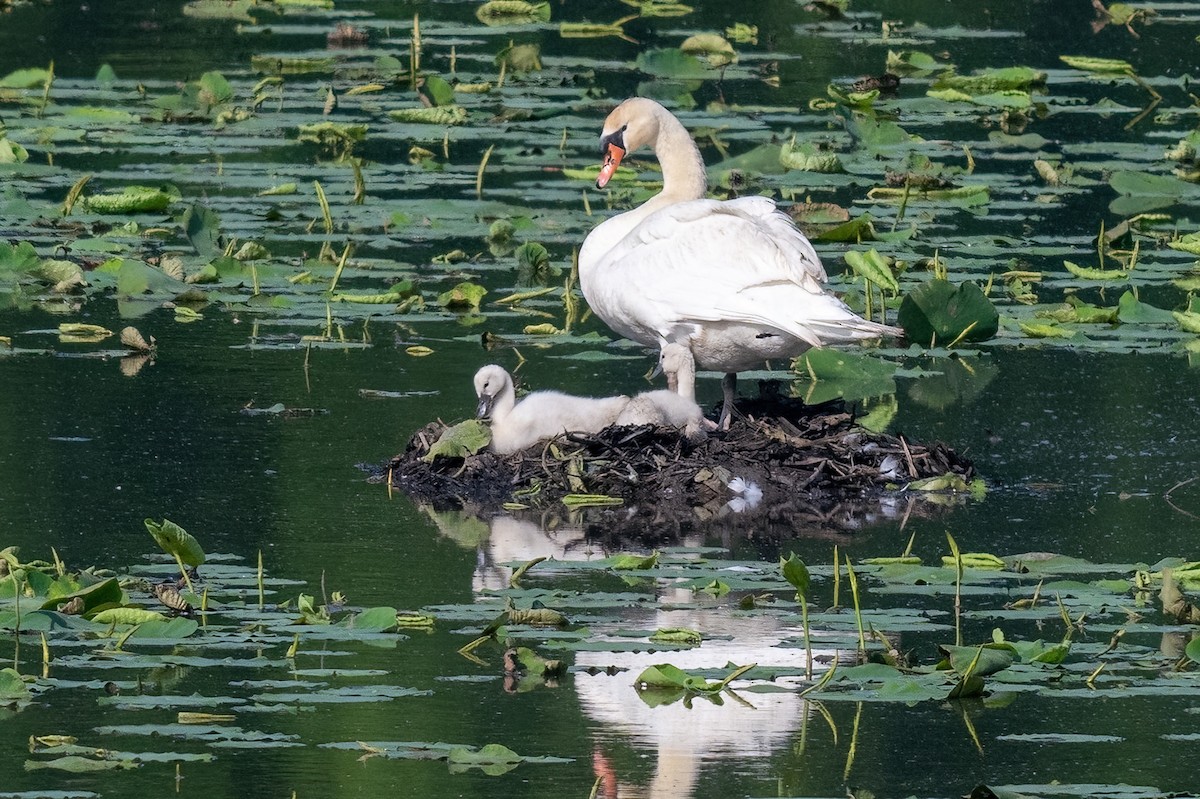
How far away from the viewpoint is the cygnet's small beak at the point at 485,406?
9109 mm

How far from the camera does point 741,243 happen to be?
31.3 feet

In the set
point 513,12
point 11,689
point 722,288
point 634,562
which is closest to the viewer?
point 11,689

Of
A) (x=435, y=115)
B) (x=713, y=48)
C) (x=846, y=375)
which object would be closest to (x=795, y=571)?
(x=846, y=375)

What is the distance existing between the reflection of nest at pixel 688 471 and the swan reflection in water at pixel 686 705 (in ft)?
3.58

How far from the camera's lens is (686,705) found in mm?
6332

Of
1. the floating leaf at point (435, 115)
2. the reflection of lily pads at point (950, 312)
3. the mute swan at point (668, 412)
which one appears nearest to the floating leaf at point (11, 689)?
the mute swan at point (668, 412)

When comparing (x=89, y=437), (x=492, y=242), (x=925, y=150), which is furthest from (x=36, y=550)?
(x=925, y=150)

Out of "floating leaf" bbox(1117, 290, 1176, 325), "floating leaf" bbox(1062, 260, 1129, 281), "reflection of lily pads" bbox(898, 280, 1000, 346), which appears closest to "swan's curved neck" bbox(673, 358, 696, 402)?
"reflection of lily pads" bbox(898, 280, 1000, 346)

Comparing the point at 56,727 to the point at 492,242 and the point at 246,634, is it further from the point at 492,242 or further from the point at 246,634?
the point at 492,242

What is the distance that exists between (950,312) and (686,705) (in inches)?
201

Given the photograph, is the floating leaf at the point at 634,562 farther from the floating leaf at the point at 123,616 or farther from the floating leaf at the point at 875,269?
the floating leaf at the point at 875,269

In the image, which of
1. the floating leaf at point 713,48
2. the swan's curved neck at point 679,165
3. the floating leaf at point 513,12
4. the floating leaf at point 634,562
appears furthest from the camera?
the floating leaf at point 513,12

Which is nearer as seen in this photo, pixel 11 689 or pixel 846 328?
pixel 11 689

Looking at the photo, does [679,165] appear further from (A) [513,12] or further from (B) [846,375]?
(A) [513,12]
